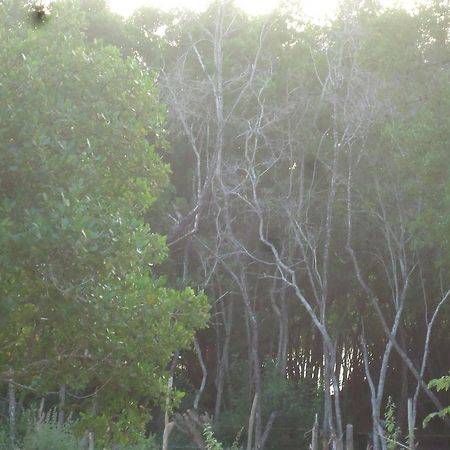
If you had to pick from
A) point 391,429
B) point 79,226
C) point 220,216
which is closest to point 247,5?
point 220,216

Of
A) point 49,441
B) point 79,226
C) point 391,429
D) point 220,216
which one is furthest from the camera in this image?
point 220,216

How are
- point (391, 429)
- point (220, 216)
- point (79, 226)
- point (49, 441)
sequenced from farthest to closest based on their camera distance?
point (220, 216) < point (391, 429) < point (49, 441) < point (79, 226)

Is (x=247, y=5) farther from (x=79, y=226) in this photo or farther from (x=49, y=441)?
(x=79, y=226)

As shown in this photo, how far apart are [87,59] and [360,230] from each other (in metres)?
18.0

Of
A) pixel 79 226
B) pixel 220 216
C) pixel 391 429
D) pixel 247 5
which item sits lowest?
pixel 79 226

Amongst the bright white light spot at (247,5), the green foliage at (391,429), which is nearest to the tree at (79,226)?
the green foliage at (391,429)

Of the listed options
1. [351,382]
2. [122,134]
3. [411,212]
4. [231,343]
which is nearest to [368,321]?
[351,382]

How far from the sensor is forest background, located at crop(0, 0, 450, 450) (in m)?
11.4

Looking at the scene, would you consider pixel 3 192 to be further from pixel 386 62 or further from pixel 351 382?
pixel 351 382

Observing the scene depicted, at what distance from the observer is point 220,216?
29.5 metres

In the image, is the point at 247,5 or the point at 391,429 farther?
the point at 247,5

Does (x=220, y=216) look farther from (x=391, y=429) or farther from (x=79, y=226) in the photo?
(x=79, y=226)

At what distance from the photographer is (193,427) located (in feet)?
70.6

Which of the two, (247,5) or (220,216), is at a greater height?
(247,5)
